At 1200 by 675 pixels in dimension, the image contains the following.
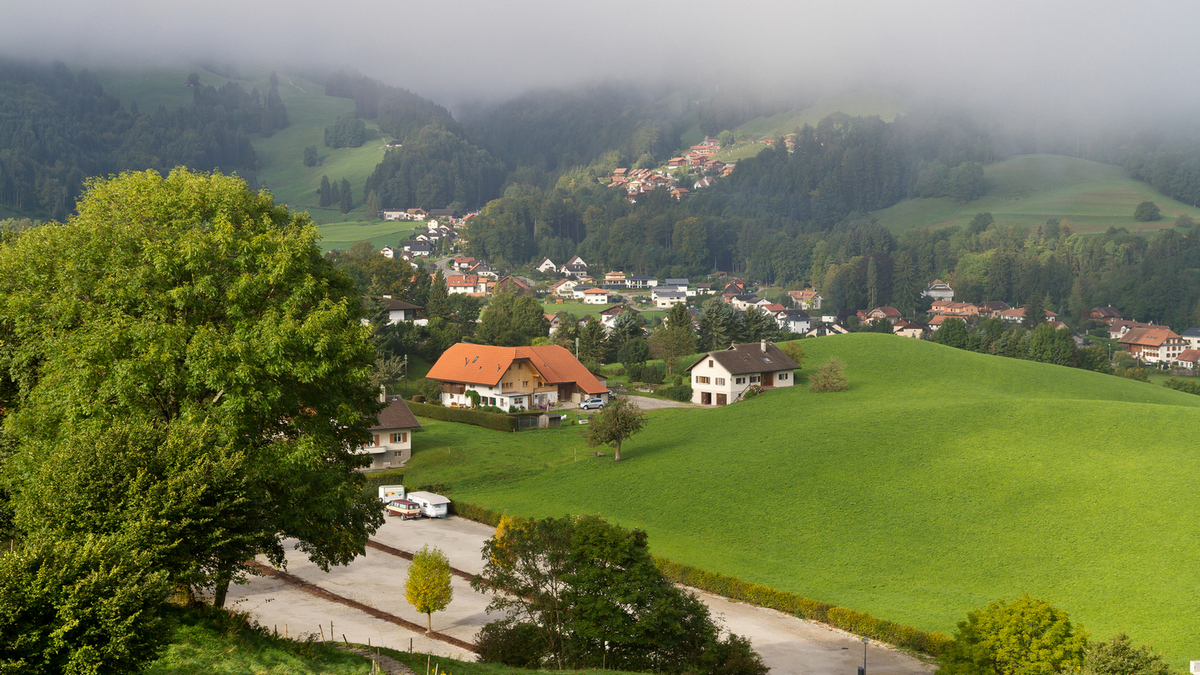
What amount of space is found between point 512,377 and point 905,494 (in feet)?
109

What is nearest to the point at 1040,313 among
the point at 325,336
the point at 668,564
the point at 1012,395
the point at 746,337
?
the point at 746,337

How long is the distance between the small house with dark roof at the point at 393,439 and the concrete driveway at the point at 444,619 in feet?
50.1

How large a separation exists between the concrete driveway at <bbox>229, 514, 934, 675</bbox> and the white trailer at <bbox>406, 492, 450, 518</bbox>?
Result: 19.9 feet

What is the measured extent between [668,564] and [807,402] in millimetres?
30219

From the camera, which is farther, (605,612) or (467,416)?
(467,416)

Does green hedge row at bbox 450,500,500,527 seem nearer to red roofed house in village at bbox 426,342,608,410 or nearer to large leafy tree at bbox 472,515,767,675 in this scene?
large leafy tree at bbox 472,515,767,675

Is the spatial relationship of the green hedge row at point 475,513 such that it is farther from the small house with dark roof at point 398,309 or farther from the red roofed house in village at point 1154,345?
the red roofed house in village at point 1154,345

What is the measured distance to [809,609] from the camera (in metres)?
29.6

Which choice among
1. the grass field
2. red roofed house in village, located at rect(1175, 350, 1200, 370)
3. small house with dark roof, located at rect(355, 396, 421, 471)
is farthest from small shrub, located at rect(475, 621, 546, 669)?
red roofed house in village, located at rect(1175, 350, 1200, 370)

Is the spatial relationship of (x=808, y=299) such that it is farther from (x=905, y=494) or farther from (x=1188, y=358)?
(x=905, y=494)

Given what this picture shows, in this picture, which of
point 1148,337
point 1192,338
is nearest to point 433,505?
point 1148,337

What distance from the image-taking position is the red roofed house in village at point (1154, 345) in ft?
412

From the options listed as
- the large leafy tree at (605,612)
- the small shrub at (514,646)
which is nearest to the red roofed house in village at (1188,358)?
the large leafy tree at (605,612)

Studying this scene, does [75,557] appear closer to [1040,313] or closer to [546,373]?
[546,373]
